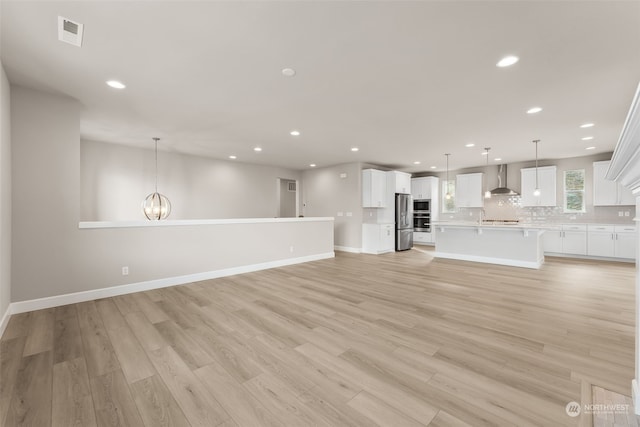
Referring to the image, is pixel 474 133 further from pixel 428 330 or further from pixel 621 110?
pixel 428 330

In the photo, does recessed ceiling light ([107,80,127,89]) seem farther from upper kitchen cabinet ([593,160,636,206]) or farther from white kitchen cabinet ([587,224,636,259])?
white kitchen cabinet ([587,224,636,259])

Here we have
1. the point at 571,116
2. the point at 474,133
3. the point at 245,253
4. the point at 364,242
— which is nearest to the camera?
the point at 571,116

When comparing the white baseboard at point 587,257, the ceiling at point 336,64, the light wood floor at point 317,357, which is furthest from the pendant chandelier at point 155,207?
the white baseboard at point 587,257

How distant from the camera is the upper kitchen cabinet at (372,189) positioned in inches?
298

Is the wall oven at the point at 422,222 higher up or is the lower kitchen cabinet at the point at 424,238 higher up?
the wall oven at the point at 422,222

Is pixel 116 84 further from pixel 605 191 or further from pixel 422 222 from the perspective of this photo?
pixel 605 191

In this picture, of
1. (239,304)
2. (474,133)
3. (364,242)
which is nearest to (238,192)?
(364,242)

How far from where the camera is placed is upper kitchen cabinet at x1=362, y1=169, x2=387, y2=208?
7.57 meters

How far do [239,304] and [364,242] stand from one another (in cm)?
495

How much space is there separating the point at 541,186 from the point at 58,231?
10294 millimetres

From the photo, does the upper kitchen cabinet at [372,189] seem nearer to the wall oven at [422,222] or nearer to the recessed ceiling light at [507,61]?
the wall oven at [422,222]

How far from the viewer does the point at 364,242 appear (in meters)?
7.75

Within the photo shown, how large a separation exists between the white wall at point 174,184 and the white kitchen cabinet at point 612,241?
8.28 metres

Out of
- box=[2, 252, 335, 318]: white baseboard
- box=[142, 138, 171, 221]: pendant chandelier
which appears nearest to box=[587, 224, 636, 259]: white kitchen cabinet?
box=[2, 252, 335, 318]: white baseboard
